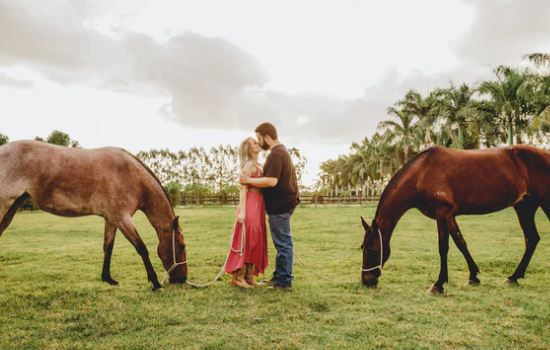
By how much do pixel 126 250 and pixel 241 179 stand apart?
5104 millimetres

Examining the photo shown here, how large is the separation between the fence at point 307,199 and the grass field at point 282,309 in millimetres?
30743

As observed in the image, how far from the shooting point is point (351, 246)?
9859mm

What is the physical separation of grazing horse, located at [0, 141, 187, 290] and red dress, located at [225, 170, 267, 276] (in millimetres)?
762

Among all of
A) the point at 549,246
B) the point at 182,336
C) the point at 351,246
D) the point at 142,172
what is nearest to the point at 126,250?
the point at 142,172

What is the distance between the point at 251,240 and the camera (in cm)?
584

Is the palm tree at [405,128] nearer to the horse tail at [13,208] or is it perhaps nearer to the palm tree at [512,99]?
the palm tree at [512,99]

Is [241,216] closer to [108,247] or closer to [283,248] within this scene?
[283,248]

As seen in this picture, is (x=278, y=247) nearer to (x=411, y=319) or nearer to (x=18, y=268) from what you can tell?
(x=411, y=319)

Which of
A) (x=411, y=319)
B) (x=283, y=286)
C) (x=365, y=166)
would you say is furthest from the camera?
(x=365, y=166)

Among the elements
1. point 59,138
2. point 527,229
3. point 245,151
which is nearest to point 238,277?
point 245,151

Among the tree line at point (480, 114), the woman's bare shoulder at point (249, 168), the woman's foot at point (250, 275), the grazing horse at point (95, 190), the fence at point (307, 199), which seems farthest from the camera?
the fence at point (307, 199)

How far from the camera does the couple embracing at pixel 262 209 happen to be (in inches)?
225

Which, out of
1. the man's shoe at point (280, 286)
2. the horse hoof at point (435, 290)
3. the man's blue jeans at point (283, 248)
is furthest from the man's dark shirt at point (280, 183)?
the horse hoof at point (435, 290)

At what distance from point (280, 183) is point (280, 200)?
0.75 feet
